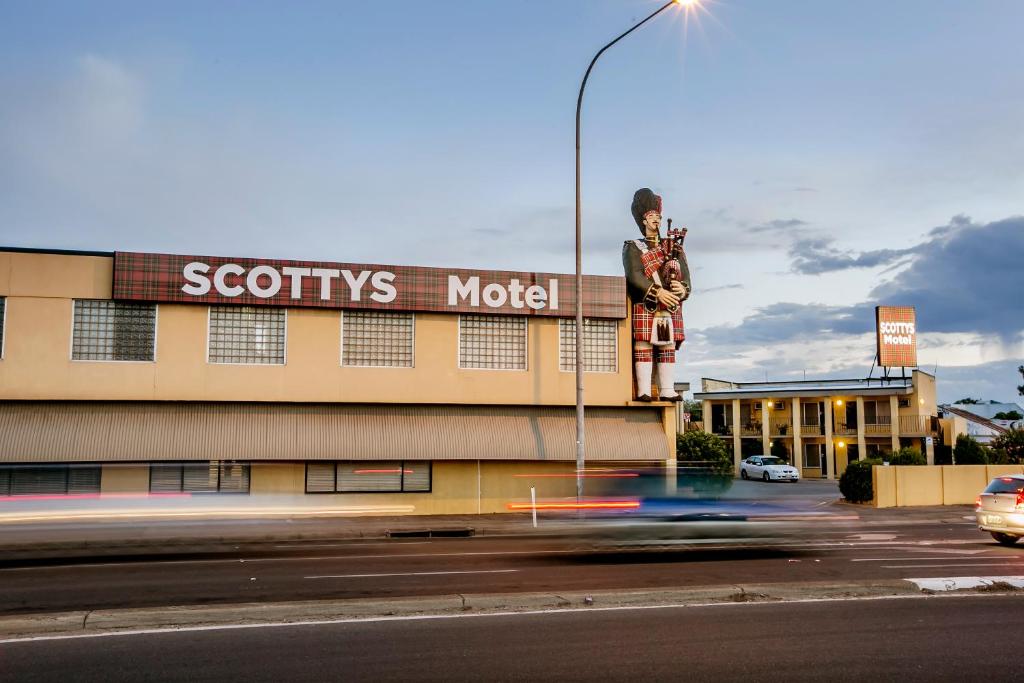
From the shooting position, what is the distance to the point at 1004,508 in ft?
61.3

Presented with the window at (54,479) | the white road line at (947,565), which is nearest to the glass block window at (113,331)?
the window at (54,479)

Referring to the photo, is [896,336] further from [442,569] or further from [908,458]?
[442,569]

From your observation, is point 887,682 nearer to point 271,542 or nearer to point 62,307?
point 271,542

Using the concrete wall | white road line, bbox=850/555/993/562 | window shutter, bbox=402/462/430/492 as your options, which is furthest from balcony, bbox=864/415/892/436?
white road line, bbox=850/555/993/562

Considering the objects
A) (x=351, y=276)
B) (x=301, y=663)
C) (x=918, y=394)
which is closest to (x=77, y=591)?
(x=301, y=663)

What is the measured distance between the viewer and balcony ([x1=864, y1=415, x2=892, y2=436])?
53.5m

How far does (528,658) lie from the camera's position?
8578mm

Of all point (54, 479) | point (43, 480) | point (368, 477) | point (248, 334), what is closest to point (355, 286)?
point (248, 334)

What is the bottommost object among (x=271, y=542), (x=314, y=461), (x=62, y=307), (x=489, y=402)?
(x=271, y=542)

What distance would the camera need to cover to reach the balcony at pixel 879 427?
53.5 m

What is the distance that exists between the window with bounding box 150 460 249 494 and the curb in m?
13.9

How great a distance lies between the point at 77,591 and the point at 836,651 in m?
10.3

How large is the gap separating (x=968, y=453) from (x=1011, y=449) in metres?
3.77

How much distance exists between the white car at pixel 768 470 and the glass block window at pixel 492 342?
25.7 meters
